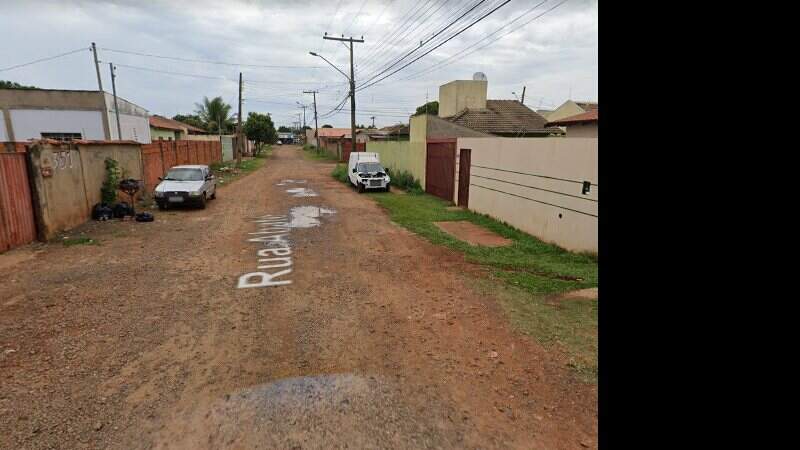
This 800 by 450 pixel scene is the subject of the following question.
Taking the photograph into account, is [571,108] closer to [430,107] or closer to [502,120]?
[502,120]

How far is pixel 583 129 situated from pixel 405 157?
8429mm

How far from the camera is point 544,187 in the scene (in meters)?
9.75

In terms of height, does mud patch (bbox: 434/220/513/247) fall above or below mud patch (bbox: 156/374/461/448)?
above

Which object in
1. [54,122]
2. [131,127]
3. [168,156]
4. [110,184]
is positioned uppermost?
[131,127]

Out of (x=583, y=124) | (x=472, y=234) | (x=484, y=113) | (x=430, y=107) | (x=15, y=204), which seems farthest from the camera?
(x=430, y=107)

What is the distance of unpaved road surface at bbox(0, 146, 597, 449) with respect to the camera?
3.51 metres

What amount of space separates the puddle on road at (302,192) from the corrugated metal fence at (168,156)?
543 cm

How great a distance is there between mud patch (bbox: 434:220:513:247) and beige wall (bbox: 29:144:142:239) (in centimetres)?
913

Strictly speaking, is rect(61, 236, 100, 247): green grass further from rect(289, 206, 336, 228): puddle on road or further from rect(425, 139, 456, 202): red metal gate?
rect(425, 139, 456, 202): red metal gate

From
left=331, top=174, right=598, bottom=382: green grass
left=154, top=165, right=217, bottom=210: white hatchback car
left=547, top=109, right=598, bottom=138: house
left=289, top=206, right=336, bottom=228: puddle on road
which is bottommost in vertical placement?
left=331, top=174, right=598, bottom=382: green grass

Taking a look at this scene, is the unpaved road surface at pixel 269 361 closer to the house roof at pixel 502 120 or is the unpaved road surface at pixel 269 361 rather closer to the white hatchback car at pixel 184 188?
the white hatchback car at pixel 184 188

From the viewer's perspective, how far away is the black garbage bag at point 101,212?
1194 cm

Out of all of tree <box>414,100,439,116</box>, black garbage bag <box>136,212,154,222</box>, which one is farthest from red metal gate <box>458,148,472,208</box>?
tree <box>414,100,439,116</box>

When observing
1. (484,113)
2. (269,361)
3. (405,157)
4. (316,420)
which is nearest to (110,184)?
(269,361)
